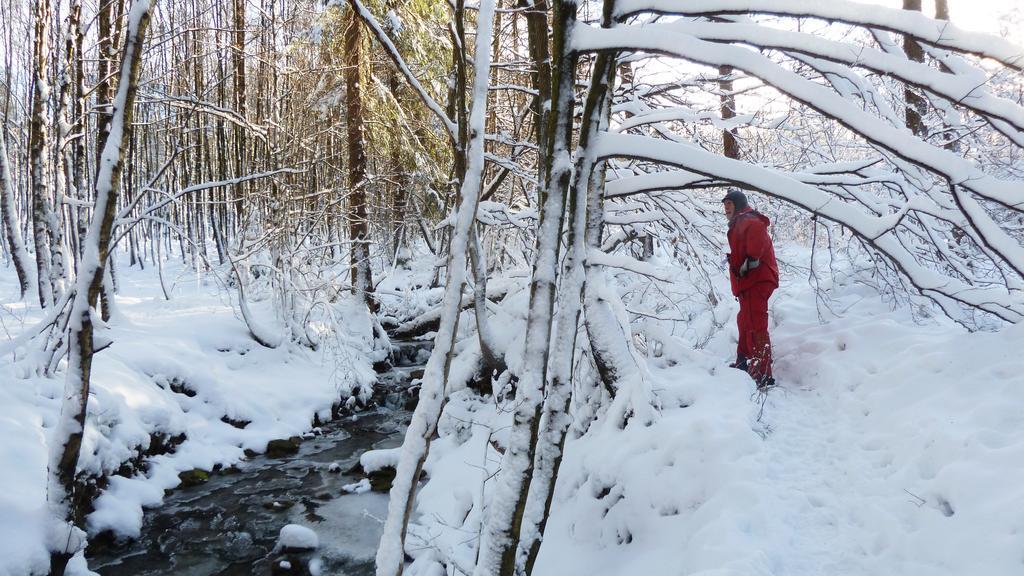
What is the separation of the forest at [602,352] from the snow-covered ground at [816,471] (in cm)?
2

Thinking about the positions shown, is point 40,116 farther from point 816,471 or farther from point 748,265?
point 816,471

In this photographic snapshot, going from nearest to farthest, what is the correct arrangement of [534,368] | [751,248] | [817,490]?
[534,368] → [817,490] → [751,248]

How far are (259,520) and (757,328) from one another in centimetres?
581

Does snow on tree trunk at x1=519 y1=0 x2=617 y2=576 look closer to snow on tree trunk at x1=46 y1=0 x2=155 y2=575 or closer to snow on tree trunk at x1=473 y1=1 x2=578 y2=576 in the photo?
snow on tree trunk at x1=473 y1=1 x2=578 y2=576

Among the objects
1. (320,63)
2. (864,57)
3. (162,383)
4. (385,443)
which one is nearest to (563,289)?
(864,57)

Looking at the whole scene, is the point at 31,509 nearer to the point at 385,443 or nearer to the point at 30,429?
the point at 30,429

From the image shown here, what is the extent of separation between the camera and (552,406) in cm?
248

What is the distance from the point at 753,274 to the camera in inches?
224

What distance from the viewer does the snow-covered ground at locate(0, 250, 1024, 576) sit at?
3160mm

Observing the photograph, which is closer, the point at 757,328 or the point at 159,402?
the point at 757,328

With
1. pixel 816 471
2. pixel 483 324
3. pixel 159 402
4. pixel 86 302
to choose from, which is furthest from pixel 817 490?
pixel 159 402

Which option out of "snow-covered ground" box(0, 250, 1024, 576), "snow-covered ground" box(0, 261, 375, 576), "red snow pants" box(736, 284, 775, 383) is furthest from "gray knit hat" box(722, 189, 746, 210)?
"snow-covered ground" box(0, 261, 375, 576)

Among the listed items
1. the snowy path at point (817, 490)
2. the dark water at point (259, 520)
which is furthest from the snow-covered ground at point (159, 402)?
the snowy path at point (817, 490)

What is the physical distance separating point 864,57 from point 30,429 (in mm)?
7384
